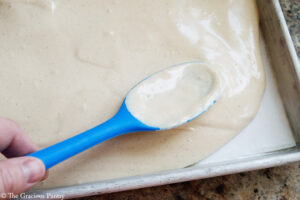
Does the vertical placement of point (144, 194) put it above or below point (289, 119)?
below

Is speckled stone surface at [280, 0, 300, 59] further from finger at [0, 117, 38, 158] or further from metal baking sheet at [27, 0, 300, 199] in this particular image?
finger at [0, 117, 38, 158]

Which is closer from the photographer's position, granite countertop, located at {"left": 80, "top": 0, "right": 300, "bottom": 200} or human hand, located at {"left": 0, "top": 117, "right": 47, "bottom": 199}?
human hand, located at {"left": 0, "top": 117, "right": 47, "bottom": 199}

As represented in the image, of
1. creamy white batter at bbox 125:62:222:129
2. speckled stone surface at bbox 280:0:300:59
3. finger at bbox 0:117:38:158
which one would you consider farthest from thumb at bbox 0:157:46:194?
speckled stone surface at bbox 280:0:300:59

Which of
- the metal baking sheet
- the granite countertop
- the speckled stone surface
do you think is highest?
the speckled stone surface

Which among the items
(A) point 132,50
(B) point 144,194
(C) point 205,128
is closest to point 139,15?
(A) point 132,50

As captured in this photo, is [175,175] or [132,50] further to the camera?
[132,50]

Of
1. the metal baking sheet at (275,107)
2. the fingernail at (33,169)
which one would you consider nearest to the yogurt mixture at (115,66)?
the metal baking sheet at (275,107)

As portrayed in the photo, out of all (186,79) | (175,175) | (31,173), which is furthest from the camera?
(186,79)

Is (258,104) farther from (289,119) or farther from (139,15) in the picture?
(139,15)
